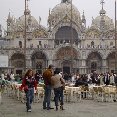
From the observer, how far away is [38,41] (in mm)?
76750

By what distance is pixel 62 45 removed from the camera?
71.6m

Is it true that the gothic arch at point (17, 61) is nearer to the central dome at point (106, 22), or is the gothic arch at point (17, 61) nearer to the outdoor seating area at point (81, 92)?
the central dome at point (106, 22)

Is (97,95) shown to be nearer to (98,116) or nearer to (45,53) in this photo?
(98,116)

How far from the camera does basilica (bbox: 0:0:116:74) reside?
7200cm

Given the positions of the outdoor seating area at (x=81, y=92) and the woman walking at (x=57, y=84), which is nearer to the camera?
the woman walking at (x=57, y=84)

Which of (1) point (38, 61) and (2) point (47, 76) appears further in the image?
(1) point (38, 61)

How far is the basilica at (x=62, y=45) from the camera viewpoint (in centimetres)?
7200

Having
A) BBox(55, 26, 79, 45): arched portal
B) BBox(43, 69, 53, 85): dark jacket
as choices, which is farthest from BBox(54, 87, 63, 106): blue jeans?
BBox(55, 26, 79, 45): arched portal

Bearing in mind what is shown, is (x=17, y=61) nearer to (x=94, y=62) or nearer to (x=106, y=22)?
(x=94, y=62)

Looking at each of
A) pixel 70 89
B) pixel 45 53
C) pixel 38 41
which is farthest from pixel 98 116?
pixel 38 41

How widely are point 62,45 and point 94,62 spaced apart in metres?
7.35

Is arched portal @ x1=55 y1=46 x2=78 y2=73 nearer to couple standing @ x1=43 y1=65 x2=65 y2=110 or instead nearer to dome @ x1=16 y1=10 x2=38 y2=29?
dome @ x1=16 y1=10 x2=38 y2=29

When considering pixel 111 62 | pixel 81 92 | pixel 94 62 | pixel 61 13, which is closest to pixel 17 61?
pixel 61 13

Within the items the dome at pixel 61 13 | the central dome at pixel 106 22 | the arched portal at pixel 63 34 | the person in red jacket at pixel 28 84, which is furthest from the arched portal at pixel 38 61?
the person in red jacket at pixel 28 84
